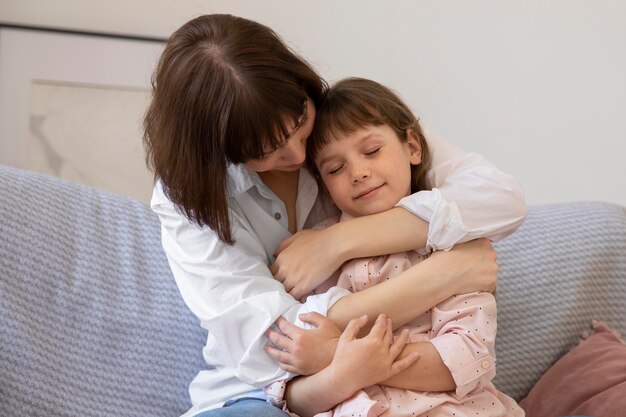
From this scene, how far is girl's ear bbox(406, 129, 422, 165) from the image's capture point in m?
1.60

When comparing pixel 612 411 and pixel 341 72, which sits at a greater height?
pixel 341 72

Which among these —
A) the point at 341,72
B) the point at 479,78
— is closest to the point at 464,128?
the point at 479,78

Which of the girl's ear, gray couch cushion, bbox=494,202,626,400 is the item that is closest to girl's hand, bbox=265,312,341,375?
the girl's ear

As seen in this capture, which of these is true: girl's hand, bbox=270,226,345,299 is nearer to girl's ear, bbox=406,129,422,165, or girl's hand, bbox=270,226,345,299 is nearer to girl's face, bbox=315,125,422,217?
girl's face, bbox=315,125,422,217

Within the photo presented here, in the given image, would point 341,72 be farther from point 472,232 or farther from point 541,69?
point 472,232

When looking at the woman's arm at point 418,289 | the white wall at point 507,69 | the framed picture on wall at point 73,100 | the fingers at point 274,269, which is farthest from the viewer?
the white wall at point 507,69

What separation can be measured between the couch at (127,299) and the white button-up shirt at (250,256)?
134 mm

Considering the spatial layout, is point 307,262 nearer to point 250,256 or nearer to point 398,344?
point 250,256

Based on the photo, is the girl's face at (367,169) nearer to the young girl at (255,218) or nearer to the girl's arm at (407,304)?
the young girl at (255,218)

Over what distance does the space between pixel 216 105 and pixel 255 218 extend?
303mm

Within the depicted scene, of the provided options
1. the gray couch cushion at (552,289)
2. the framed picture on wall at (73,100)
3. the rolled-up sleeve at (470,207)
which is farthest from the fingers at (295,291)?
the framed picture on wall at (73,100)

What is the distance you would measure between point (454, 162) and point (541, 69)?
2.97 feet

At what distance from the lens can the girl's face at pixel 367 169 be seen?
151 centimetres

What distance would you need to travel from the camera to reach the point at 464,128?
2420 millimetres
